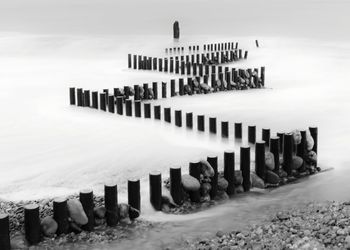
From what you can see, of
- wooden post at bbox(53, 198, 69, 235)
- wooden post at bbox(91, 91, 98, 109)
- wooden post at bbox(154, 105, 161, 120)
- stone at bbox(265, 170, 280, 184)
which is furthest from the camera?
wooden post at bbox(91, 91, 98, 109)

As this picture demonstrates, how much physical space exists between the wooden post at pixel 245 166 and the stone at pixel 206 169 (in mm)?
490

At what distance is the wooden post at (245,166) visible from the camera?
629cm

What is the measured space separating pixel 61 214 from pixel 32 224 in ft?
0.94

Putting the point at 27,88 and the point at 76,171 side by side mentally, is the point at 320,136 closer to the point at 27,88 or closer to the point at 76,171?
the point at 76,171

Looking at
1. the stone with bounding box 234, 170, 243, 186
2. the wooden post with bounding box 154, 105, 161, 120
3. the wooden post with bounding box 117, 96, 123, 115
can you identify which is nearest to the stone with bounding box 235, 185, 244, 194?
the stone with bounding box 234, 170, 243, 186

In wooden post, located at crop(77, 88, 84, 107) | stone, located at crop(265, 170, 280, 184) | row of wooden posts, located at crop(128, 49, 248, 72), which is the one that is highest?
row of wooden posts, located at crop(128, 49, 248, 72)

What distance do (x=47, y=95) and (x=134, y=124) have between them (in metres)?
4.47

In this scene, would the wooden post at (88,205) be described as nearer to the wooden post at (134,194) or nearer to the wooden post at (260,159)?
the wooden post at (134,194)

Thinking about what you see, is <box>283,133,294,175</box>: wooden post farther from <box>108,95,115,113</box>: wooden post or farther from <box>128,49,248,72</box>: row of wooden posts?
<box>128,49,248,72</box>: row of wooden posts

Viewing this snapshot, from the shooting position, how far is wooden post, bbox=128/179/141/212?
5441 mm

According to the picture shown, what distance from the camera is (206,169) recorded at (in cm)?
604

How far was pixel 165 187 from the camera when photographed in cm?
618

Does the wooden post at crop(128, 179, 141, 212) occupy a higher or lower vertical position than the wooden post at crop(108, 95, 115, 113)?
lower

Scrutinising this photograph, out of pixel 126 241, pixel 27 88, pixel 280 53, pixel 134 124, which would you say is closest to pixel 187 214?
pixel 126 241
